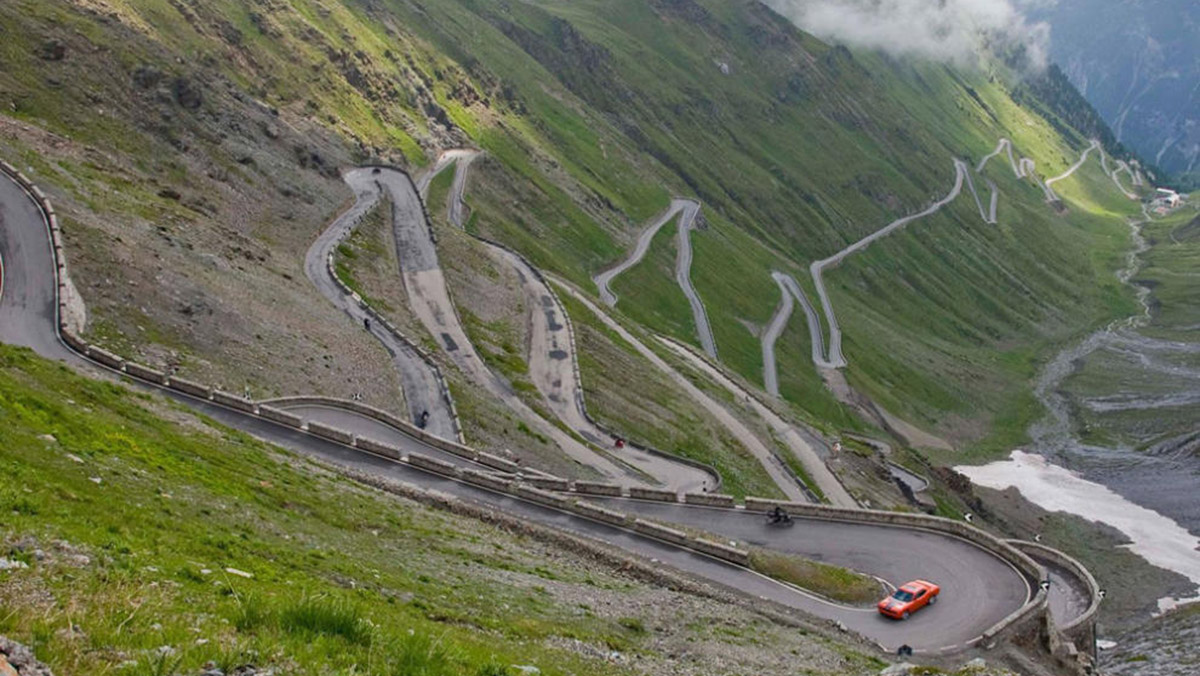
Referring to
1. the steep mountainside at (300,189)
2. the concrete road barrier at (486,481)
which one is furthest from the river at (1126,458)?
the concrete road barrier at (486,481)

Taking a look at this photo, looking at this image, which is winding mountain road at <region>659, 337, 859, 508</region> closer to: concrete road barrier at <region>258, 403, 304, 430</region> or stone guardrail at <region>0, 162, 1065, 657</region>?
stone guardrail at <region>0, 162, 1065, 657</region>

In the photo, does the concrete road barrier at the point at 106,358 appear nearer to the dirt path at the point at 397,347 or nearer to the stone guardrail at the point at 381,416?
the stone guardrail at the point at 381,416

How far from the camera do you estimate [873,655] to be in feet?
115

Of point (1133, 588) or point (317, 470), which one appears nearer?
point (317, 470)

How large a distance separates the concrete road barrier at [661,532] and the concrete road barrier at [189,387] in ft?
78.2

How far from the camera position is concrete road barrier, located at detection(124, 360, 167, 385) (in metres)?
48.1

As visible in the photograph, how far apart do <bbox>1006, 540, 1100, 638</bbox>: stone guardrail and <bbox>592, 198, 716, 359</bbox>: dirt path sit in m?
73.7

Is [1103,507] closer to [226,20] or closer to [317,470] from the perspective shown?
[317,470]

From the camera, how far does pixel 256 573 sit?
74.8 feet

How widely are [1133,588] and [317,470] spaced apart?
92237mm

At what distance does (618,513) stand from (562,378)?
133ft

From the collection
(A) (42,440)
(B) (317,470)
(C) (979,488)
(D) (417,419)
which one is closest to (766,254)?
(C) (979,488)

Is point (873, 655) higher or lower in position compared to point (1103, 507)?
lower

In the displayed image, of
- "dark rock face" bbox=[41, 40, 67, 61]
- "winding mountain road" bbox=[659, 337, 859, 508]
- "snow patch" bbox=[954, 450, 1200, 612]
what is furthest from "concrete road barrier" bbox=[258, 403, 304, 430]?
"snow patch" bbox=[954, 450, 1200, 612]
